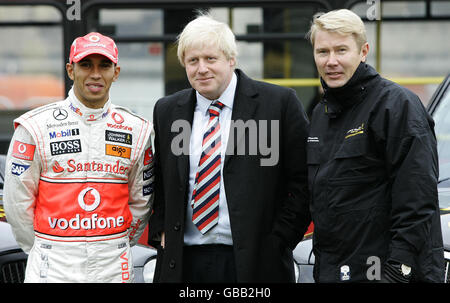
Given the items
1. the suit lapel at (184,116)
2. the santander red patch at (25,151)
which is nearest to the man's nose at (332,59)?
the suit lapel at (184,116)

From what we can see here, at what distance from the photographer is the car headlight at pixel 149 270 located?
3260mm

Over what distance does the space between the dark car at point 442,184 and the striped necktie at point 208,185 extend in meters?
0.77

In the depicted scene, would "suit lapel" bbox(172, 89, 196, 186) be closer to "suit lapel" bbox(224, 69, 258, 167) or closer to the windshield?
"suit lapel" bbox(224, 69, 258, 167)

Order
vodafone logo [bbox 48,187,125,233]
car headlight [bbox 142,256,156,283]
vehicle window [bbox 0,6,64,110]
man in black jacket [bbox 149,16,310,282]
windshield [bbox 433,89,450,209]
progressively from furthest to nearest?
1. vehicle window [bbox 0,6,64,110]
2. windshield [bbox 433,89,450,209]
3. car headlight [bbox 142,256,156,283]
4. man in black jacket [bbox 149,16,310,282]
5. vodafone logo [bbox 48,187,125,233]

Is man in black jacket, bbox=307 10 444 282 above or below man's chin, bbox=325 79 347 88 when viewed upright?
below

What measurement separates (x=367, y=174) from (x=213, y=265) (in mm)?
756

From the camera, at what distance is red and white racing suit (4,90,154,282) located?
260cm

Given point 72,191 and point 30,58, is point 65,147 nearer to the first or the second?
point 72,191

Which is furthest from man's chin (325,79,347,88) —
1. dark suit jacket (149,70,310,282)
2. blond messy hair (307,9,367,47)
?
dark suit jacket (149,70,310,282)

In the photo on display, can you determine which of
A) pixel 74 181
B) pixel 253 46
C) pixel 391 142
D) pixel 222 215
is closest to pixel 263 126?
pixel 222 215

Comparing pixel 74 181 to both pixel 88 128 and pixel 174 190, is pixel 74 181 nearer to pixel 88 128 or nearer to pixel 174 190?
pixel 88 128

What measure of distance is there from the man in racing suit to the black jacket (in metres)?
0.79

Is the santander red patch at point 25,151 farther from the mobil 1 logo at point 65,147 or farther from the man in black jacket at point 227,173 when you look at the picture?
the man in black jacket at point 227,173

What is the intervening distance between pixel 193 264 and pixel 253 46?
2747mm
